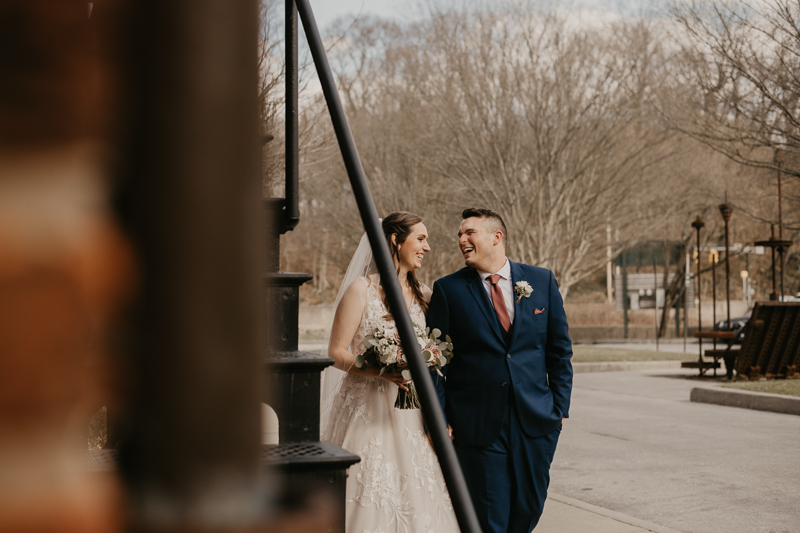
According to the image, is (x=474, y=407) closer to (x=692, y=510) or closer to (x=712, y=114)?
(x=692, y=510)

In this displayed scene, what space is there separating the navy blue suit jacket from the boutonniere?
0.03 metres

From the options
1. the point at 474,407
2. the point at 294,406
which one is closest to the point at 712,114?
the point at 474,407

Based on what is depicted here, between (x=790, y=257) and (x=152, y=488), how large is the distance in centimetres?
4855

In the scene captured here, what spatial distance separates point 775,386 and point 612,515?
8128 mm

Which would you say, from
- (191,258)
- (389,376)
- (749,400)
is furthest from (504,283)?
(749,400)

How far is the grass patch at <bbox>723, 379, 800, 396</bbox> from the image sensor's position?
12.3 m

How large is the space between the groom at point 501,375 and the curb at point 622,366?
555 inches

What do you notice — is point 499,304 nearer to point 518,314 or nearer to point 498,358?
point 518,314

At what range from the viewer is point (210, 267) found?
351mm

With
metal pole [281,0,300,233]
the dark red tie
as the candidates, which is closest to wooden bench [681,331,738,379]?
the dark red tie

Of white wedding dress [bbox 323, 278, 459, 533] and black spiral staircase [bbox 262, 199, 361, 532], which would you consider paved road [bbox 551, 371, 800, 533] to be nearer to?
white wedding dress [bbox 323, 278, 459, 533]

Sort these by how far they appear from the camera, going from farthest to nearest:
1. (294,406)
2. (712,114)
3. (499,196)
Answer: (499,196) < (712,114) < (294,406)

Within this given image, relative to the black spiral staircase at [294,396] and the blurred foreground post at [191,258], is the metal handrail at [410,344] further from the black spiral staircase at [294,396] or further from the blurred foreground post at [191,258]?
the blurred foreground post at [191,258]

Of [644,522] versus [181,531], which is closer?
[181,531]
